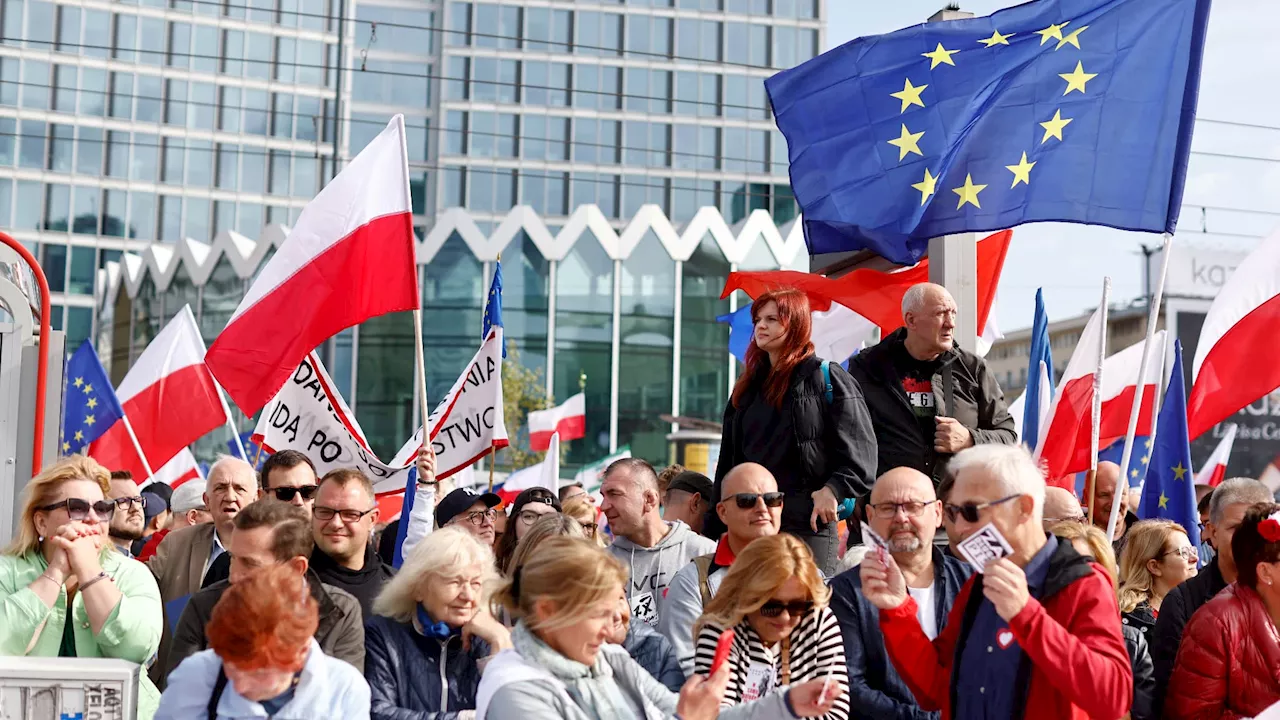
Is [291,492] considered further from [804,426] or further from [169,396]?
[169,396]

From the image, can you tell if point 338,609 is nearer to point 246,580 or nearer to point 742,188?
point 246,580

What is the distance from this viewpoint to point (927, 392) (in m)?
7.60

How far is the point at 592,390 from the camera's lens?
166 feet

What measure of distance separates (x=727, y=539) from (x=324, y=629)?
1.86 metres

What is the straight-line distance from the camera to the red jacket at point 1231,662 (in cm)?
546

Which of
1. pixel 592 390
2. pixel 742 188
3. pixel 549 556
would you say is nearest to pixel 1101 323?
pixel 549 556

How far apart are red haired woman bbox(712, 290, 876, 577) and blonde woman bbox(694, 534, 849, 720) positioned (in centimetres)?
169

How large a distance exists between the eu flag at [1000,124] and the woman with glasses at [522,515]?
7.12 feet

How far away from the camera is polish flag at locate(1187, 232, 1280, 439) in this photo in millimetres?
9875

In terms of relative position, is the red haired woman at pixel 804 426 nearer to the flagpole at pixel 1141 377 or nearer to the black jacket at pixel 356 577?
the flagpole at pixel 1141 377

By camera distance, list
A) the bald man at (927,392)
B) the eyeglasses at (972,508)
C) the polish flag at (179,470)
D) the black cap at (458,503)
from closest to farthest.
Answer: the eyeglasses at (972,508) → the bald man at (927,392) → the black cap at (458,503) → the polish flag at (179,470)

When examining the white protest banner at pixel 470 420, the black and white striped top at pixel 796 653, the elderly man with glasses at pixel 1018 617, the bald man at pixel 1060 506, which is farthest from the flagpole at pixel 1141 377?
the white protest banner at pixel 470 420

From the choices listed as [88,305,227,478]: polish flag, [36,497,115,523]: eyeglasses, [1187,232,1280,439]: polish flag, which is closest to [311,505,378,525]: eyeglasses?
[36,497,115,523]: eyeglasses

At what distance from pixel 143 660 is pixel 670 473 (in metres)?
5.37
